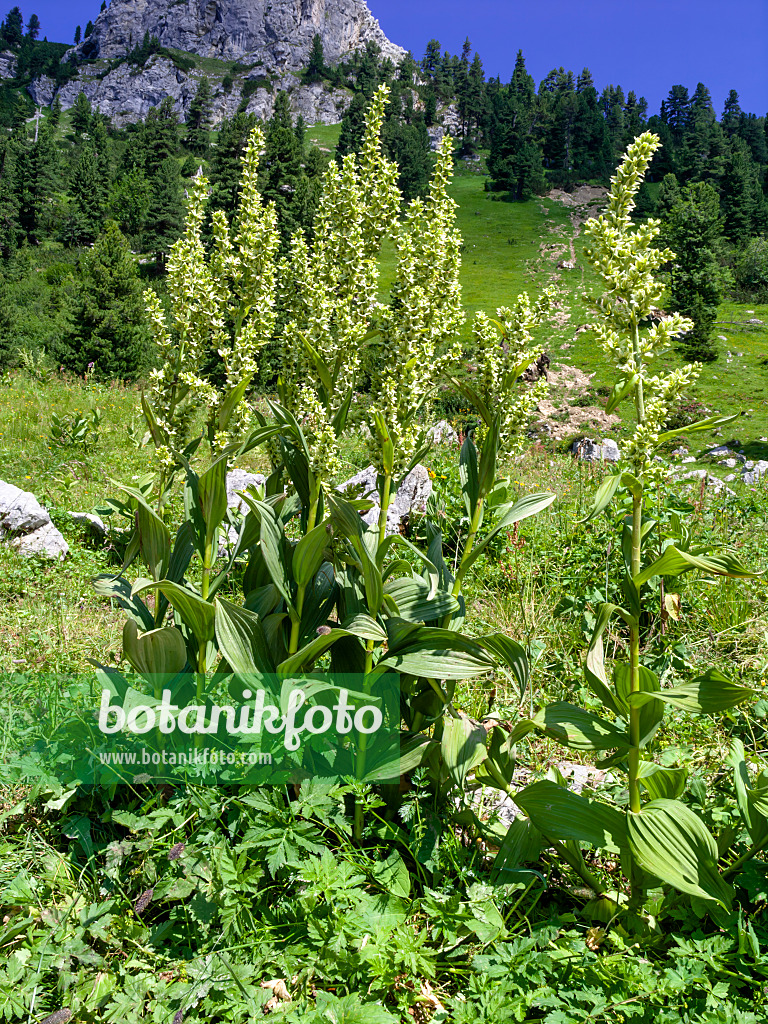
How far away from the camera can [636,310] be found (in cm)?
234

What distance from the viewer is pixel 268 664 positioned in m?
2.82

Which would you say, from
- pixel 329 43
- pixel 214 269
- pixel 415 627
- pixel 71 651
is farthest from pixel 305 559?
pixel 329 43

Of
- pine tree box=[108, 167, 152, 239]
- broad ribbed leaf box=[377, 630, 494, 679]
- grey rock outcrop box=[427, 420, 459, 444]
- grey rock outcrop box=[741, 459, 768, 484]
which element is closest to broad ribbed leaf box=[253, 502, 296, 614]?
broad ribbed leaf box=[377, 630, 494, 679]

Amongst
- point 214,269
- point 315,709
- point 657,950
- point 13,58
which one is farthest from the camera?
point 13,58

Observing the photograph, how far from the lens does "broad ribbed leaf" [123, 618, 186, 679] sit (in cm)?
273

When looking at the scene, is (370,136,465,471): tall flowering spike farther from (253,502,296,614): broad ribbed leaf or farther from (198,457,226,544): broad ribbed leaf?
(198,457,226,544): broad ribbed leaf

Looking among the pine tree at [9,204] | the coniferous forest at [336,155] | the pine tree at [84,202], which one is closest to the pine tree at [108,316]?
the coniferous forest at [336,155]

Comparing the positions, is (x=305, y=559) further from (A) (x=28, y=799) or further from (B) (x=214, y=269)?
(B) (x=214, y=269)

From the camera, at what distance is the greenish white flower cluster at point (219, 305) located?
10.7ft

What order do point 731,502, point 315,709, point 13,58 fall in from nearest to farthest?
1. point 315,709
2. point 731,502
3. point 13,58

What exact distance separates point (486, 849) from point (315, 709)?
101 centimetres

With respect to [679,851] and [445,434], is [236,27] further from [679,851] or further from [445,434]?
[679,851]

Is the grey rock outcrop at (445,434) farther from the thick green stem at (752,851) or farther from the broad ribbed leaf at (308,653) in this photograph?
the thick green stem at (752,851)

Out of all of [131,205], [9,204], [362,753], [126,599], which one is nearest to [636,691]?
[362,753]
